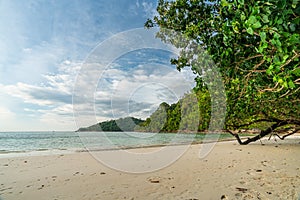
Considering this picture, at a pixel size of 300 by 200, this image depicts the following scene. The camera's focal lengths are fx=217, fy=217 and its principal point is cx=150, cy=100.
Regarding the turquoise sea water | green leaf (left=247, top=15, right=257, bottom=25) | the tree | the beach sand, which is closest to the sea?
the turquoise sea water

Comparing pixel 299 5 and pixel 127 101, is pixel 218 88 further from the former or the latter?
pixel 127 101

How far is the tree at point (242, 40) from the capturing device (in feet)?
5.48

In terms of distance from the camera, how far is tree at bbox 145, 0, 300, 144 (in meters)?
1.67

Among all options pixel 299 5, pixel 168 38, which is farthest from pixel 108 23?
pixel 299 5

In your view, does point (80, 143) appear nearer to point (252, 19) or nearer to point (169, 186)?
point (169, 186)

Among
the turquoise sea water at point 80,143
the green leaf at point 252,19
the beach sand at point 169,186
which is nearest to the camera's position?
the green leaf at point 252,19

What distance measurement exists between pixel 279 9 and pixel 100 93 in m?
6.88

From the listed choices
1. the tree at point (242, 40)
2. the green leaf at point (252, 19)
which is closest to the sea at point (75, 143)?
the tree at point (242, 40)

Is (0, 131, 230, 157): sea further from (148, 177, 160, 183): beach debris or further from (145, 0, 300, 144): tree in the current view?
(145, 0, 300, 144): tree

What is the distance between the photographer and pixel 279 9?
1.60 meters

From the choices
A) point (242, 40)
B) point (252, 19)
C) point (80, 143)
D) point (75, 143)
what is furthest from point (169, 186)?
point (80, 143)

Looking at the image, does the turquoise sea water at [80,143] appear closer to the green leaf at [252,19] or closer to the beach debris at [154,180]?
the beach debris at [154,180]

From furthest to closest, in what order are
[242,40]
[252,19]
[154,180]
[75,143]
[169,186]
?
1. [75,143]
2. [154,180]
3. [169,186]
4. [242,40]
5. [252,19]

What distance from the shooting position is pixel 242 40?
9.82 feet
